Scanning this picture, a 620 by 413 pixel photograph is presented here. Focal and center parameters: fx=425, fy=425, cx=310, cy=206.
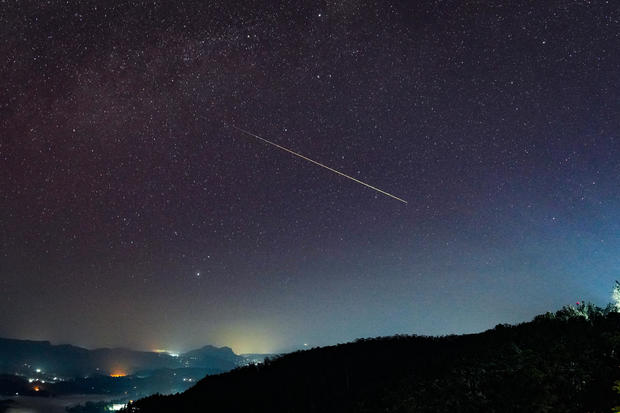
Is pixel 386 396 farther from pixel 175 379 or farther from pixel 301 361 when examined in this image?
pixel 175 379

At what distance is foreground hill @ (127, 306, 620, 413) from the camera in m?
8.25

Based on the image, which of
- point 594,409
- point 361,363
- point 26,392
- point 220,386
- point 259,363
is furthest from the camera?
point 26,392

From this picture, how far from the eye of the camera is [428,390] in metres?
9.62

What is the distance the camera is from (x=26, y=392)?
142m

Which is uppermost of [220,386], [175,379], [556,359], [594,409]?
[556,359]

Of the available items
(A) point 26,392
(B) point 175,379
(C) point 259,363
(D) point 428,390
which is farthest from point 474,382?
(B) point 175,379

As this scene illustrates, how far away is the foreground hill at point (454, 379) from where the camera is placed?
825cm

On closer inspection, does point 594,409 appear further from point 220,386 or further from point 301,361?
point 220,386

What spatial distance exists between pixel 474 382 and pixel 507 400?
3.94 ft

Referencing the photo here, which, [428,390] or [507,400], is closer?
[507,400]

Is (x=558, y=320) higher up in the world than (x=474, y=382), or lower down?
higher up

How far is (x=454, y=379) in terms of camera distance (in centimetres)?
Answer: 984

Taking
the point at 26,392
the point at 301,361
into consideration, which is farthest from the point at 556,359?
the point at 26,392

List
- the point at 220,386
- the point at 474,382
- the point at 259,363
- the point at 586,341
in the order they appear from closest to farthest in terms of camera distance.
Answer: the point at 474,382, the point at 586,341, the point at 220,386, the point at 259,363
